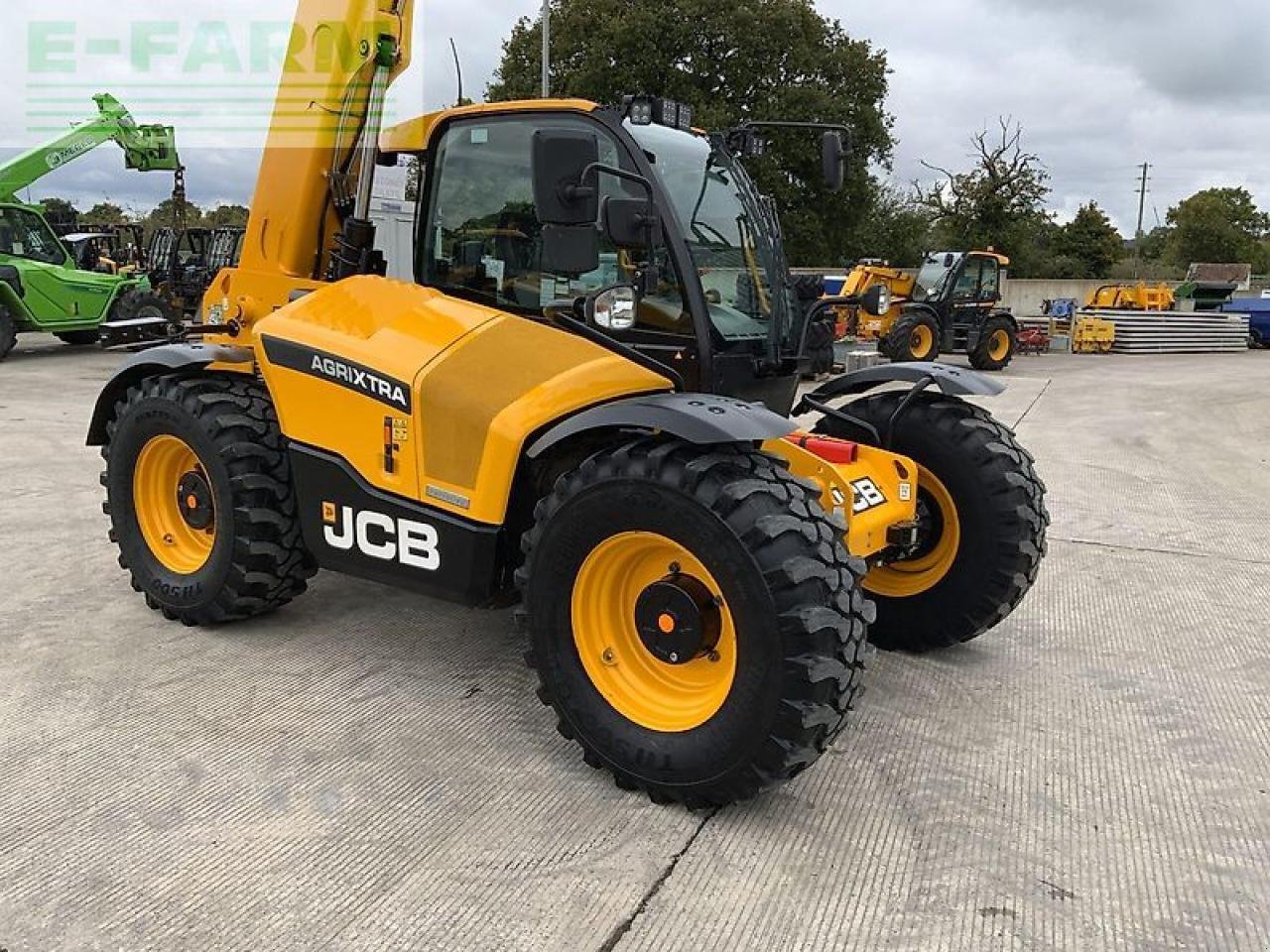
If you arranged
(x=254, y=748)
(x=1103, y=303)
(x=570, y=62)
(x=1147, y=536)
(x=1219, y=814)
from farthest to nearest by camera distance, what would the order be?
(x=570, y=62) < (x=1103, y=303) < (x=1147, y=536) < (x=254, y=748) < (x=1219, y=814)

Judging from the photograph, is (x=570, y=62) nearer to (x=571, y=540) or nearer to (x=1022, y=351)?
(x=1022, y=351)

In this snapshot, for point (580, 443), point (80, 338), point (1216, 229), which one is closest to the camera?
point (580, 443)

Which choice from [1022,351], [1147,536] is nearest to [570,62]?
[1022,351]

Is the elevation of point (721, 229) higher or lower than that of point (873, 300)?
higher

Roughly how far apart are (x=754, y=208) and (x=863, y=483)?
3.62ft

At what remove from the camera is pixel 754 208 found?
12.2 feet

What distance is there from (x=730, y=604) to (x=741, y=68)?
2967cm

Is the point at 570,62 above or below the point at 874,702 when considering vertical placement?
above

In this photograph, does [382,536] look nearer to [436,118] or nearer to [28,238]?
[436,118]

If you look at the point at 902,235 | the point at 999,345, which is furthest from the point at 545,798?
the point at 902,235

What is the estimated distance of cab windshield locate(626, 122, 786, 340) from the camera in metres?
3.37

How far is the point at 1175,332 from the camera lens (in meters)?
22.2

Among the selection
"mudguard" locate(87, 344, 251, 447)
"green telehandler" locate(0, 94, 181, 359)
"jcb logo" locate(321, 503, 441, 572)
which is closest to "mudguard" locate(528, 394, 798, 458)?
"jcb logo" locate(321, 503, 441, 572)

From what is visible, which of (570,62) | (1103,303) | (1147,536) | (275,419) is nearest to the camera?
(275,419)
